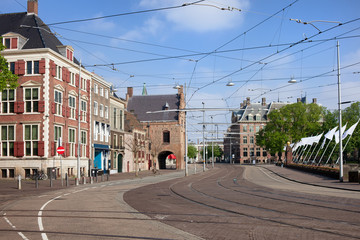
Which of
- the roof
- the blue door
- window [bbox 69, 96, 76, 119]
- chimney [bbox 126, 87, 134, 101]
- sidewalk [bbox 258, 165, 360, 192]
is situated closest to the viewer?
sidewalk [bbox 258, 165, 360, 192]

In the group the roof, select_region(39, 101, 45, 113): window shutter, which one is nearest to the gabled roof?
select_region(39, 101, 45, 113): window shutter

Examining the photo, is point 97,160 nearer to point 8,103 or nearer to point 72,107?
point 72,107

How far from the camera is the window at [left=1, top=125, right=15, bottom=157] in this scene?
38.6m

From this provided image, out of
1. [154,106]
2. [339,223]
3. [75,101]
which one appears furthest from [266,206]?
[154,106]

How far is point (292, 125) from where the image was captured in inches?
3578

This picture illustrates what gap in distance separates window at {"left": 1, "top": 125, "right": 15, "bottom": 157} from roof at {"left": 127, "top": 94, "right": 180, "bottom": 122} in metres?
43.4

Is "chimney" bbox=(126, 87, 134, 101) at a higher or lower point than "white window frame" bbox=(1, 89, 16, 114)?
higher

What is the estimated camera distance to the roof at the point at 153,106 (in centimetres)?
8275

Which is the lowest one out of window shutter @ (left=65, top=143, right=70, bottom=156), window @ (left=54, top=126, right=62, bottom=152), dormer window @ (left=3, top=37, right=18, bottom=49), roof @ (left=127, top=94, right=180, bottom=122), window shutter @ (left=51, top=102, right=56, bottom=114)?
window shutter @ (left=65, top=143, right=70, bottom=156)

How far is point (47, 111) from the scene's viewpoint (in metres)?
38.2

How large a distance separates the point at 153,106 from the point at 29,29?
46.4 m

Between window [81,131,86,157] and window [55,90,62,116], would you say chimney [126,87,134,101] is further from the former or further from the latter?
window [55,90,62,116]

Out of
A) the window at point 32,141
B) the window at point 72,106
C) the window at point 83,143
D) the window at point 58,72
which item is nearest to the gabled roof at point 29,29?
the window at point 58,72

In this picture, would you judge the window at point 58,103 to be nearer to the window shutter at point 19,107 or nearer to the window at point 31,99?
the window at point 31,99
